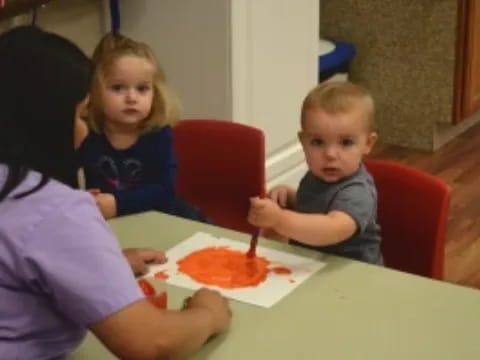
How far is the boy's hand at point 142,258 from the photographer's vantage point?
5.32 ft

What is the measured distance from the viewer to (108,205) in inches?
75.8

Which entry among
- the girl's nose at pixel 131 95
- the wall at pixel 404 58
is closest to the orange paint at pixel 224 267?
the girl's nose at pixel 131 95

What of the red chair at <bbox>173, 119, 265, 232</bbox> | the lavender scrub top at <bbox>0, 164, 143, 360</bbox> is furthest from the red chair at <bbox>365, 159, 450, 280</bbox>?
the lavender scrub top at <bbox>0, 164, 143, 360</bbox>

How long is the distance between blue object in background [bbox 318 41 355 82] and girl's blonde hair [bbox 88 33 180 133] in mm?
1901

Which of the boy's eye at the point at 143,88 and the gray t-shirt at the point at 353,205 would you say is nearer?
the gray t-shirt at the point at 353,205

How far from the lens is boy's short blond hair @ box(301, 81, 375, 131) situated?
1.75 metres

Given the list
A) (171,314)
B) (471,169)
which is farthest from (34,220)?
(471,169)

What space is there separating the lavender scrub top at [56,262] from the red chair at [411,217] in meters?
0.83

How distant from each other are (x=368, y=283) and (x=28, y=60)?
27.7 inches

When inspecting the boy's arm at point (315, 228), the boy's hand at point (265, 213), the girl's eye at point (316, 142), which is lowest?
the boy's arm at point (315, 228)

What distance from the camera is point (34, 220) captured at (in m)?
1.12

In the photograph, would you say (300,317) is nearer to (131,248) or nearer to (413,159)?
(131,248)

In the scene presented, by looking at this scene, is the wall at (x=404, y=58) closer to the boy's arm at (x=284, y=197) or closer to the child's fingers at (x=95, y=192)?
the boy's arm at (x=284, y=197)

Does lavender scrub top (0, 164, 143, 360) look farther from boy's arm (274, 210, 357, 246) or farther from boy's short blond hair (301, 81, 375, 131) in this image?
boy's short blond hair (301, 81, 375, 131)
